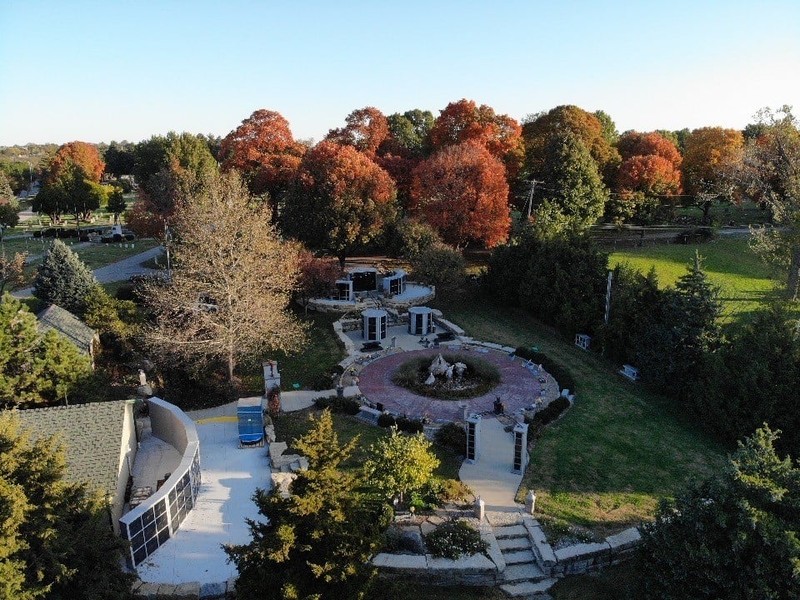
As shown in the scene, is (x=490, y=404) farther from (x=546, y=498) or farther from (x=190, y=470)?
(x=190, y=470)

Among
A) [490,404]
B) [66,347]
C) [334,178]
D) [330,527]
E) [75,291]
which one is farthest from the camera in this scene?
[334,178]

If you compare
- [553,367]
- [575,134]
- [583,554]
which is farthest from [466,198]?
[583,554]

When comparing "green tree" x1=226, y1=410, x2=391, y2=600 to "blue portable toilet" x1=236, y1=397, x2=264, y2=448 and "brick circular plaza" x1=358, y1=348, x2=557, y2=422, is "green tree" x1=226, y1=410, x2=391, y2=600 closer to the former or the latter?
"blue portable toilet" x1=236, y1=397, x2=264, y2=448

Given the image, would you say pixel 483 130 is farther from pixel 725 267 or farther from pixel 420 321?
pixel 420 321

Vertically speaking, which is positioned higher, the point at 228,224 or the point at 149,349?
the point at 228,224

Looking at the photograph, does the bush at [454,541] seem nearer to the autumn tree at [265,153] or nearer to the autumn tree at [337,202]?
the autumn tree at [337,202]

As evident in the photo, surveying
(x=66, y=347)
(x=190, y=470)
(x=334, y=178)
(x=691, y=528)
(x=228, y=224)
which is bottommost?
(x=190, y=470)

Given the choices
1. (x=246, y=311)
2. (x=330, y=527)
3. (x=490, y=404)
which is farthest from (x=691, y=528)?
(x=246, y=311)

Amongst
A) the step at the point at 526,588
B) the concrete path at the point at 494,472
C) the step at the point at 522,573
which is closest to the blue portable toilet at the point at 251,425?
the concrete path at the point at 494,472
